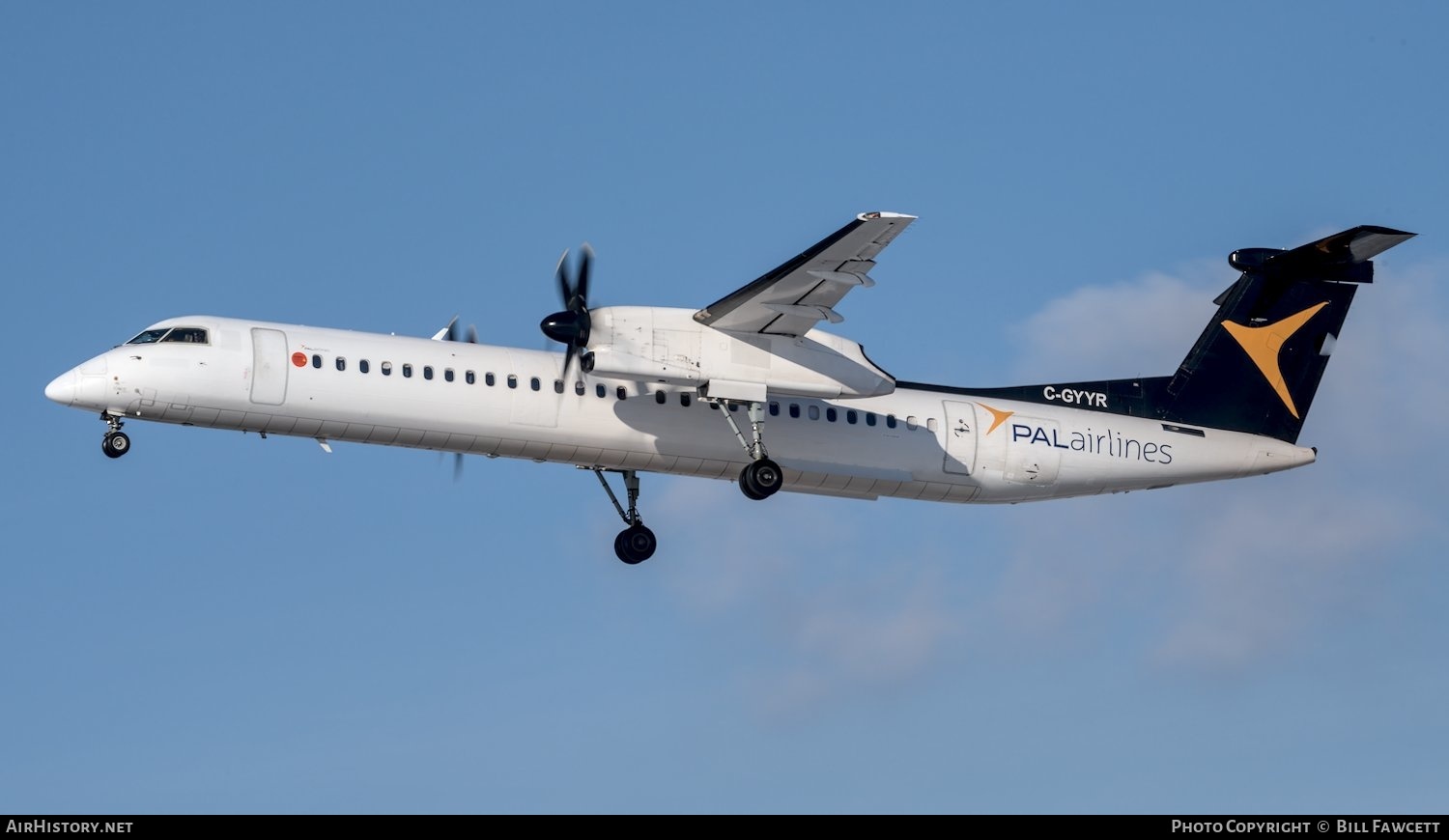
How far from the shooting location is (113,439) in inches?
1033

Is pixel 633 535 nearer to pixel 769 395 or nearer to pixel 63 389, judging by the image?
pixel 769 395

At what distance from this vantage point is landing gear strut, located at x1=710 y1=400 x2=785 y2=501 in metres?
28.2

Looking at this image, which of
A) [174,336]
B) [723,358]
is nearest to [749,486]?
[723,358]

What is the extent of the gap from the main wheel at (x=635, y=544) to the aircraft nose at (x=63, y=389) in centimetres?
963

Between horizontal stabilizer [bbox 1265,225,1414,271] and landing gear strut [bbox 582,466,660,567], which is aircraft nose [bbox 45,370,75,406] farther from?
horizontal stabilizer [bbox 1265,225,1414,271]

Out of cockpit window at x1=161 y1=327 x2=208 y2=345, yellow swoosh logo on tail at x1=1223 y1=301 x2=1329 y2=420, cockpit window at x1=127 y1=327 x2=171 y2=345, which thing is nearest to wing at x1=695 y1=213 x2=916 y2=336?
cockpit window at x1=161 y1=327 x2=208 y2=345

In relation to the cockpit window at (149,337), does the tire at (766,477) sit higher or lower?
lower

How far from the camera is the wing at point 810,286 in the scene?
25.5m

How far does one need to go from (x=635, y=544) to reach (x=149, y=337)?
9050 millimetres

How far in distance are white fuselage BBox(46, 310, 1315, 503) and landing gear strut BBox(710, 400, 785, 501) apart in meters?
0.47

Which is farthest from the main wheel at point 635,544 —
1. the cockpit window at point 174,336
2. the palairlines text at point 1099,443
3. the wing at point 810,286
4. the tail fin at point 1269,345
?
the tail fin at point 1269,345

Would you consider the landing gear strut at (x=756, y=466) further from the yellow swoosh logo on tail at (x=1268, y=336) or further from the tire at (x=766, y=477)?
the yellow swoosh logo on tail at (x=1268, y=336)
